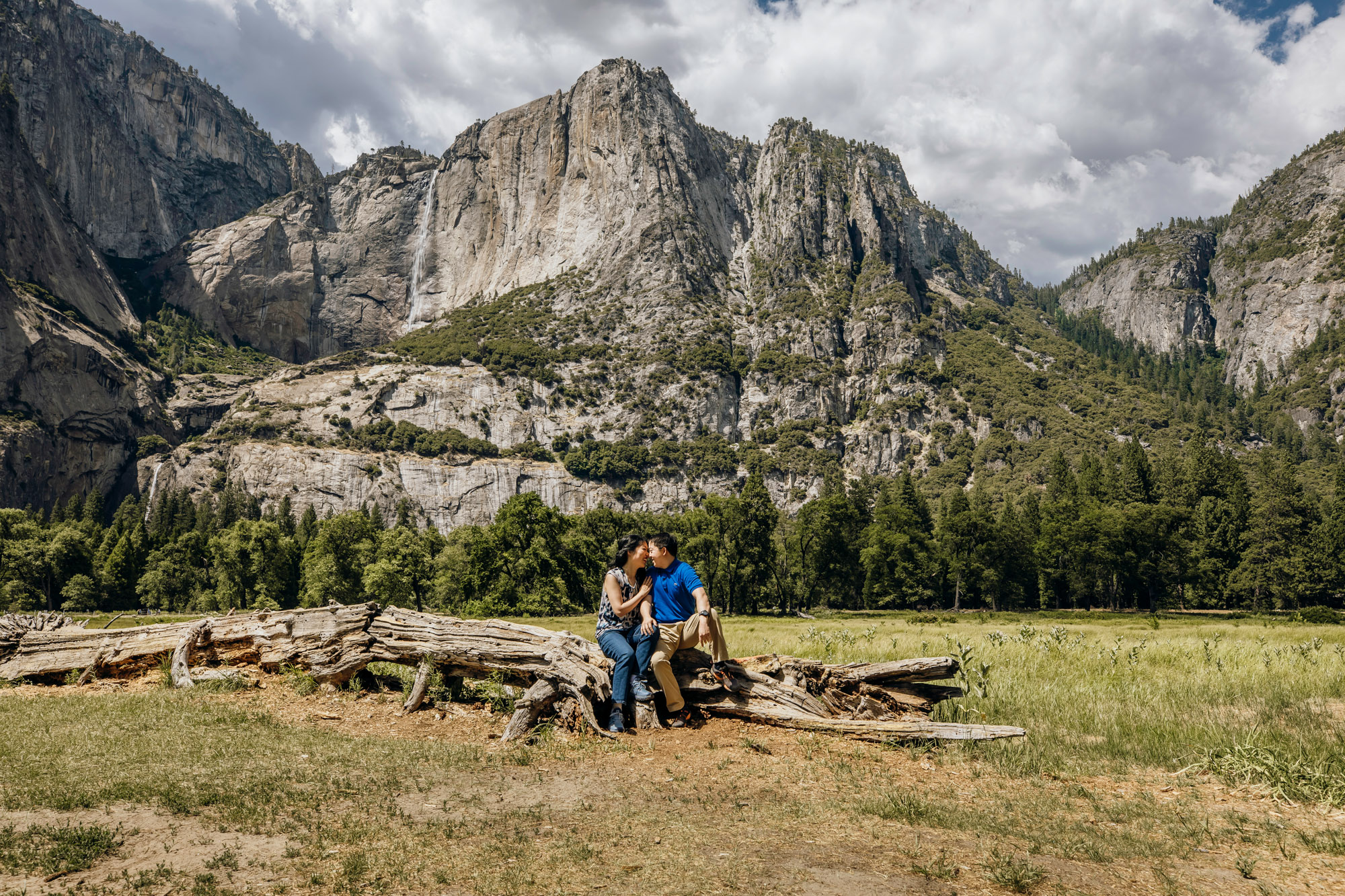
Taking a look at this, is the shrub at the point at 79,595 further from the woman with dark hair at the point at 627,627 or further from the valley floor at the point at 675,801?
the woman with dark hair at the point at 627,627

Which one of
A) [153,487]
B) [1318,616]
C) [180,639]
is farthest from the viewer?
[153,487]

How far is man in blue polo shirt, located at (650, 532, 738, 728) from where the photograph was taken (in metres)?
12.1

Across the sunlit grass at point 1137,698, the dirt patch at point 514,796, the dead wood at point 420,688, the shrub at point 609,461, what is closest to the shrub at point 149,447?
the shrub at point 609,461

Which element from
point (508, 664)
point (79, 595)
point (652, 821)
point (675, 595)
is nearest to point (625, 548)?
point (675, 595)

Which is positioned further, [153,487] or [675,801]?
[153,487]

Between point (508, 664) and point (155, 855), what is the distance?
7.43m

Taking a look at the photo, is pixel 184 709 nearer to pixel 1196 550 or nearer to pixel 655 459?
pixel 1196 550

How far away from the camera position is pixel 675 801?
862 centimetres

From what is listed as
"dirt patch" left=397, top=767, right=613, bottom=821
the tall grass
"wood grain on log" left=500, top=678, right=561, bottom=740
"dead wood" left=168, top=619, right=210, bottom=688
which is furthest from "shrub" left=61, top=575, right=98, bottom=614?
"dirt patch" left=397, top=767, right=613, bottom=821

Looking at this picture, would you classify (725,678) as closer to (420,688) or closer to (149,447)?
(420,688)

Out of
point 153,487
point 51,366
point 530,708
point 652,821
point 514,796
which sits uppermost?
point 51,366

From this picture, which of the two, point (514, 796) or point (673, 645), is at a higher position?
point (673, 645)

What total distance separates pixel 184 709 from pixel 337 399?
594ft

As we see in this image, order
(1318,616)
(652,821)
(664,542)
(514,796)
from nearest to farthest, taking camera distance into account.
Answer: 1. (652,821)
2. (514,796)
3. (664,542)
4. (1318,616)
